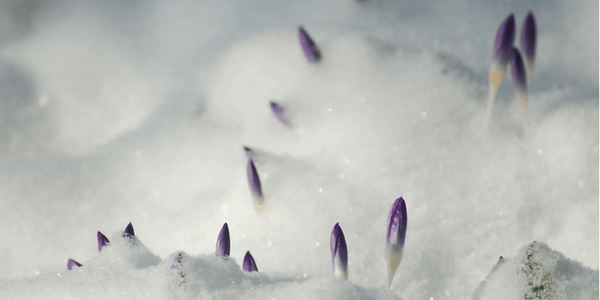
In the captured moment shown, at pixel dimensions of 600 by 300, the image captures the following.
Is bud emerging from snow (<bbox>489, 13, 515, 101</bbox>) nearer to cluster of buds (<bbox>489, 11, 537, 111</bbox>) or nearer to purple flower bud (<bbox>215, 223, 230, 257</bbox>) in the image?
cluster of buds (<bbox>489, 11, 537, 111</bbox>)

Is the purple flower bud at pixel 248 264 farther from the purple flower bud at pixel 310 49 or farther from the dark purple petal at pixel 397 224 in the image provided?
the purple flower bud at pixel 310 49

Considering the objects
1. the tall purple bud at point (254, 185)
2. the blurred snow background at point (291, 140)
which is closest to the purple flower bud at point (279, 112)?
the blurred snow background at point (291, 140)

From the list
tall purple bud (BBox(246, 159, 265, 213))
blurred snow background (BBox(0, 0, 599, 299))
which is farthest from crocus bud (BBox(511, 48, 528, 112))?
tall purple bud (BBox(246, 159, 265, 213))

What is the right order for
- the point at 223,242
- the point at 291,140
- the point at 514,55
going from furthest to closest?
the point at 291,140 → the point at 514,55 → the point at 223,242

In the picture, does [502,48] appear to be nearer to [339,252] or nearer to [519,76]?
[519,76]

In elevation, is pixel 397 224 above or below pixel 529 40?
below

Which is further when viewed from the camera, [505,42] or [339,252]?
[505,42]

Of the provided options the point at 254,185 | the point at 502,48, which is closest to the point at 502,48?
the point at 502,48
